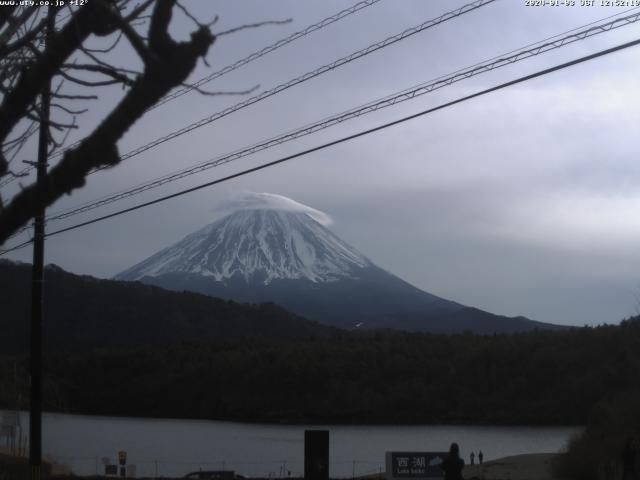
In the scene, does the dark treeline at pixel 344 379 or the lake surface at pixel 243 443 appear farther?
the dark treeline at pixel 344 379

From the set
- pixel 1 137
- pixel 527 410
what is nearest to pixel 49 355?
pixel 527 410

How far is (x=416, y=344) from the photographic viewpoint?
85.7 metres

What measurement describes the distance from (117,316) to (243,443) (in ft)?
159

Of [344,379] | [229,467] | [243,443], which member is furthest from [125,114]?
[344,379]

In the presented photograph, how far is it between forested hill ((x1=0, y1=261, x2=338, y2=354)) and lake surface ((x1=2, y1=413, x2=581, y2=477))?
2093 centimetres

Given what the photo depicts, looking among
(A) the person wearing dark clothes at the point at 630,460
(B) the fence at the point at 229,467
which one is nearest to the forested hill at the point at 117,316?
(B) the fence at the point at 229,467

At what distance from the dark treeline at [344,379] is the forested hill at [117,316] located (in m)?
8.33

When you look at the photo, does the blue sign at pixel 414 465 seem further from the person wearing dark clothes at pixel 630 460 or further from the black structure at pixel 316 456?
the person wearing dark clothes at pixel 630 460

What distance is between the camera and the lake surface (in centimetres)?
3962

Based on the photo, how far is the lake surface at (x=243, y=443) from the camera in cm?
3962

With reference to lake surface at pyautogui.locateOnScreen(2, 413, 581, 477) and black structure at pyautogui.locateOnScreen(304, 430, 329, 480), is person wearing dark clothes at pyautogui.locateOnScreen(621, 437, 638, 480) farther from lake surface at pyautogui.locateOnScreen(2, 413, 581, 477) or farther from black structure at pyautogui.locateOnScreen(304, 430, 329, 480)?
lake surface at pyautogui.locateOnScreen(2, 413, 581, 477)

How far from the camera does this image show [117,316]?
9819 cm

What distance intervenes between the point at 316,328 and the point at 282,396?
39.2m

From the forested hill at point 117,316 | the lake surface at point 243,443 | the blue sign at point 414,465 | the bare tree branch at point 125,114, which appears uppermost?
Answer: the forested hill at point 117,316
